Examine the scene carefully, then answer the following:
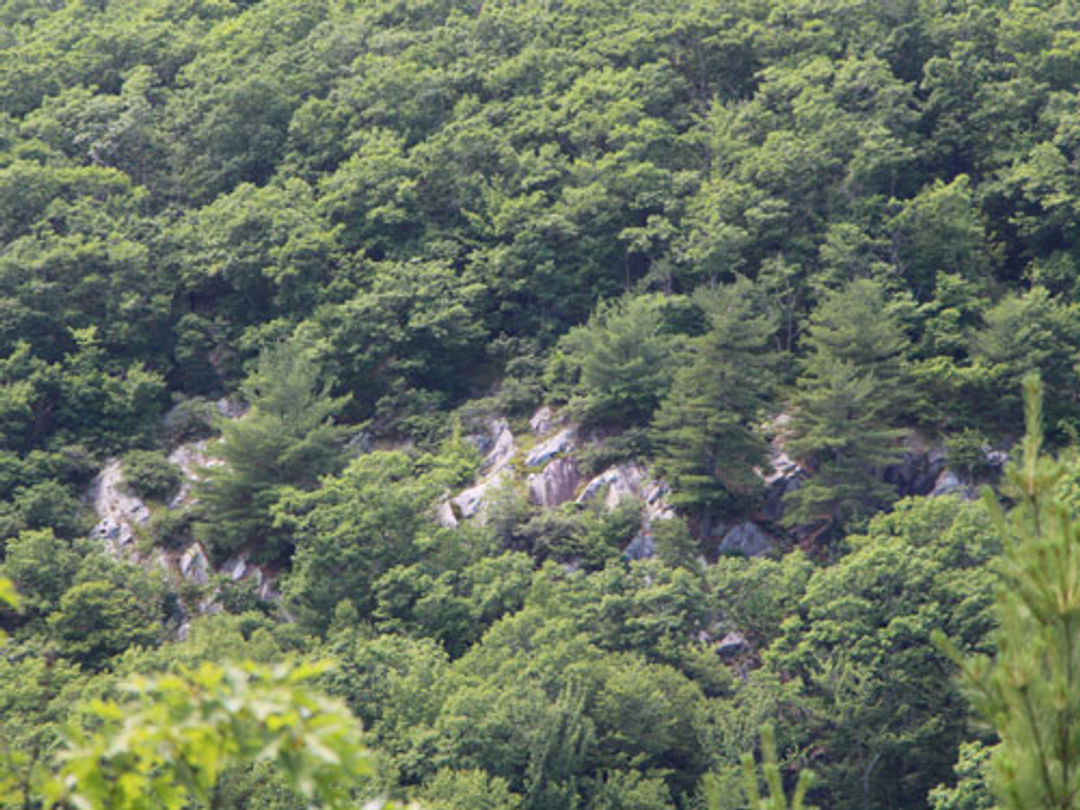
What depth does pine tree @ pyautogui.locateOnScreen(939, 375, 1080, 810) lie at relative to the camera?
176 inches

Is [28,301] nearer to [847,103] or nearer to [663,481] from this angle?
[663,481]

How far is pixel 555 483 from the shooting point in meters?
30.3

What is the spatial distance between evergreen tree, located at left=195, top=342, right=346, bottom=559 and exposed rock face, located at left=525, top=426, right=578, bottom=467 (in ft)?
15.4

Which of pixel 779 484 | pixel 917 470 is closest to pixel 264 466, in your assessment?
pixel 779 484

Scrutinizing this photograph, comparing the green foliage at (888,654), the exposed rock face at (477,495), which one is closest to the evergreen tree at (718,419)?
the exposed rock face at (477,495)

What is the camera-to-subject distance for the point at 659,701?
2219 centimetres

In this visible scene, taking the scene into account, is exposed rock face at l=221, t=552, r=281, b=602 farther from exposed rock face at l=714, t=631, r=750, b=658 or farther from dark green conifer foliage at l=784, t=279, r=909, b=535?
dark green conifer foliage at l=784, t=279, r=909, b=535

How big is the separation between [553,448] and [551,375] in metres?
2.60

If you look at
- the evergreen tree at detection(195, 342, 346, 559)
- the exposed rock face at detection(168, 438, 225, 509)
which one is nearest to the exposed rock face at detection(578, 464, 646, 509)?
the evergreen tree at detection(195, 342, 346, 559)

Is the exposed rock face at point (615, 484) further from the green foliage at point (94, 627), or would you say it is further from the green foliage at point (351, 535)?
the green foliage at point (94, 627)

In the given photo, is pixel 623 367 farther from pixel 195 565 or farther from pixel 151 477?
pixel 151 477

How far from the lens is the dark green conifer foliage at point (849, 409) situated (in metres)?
28.4

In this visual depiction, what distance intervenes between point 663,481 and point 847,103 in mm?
15429

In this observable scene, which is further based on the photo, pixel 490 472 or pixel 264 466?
pixel 490 472
